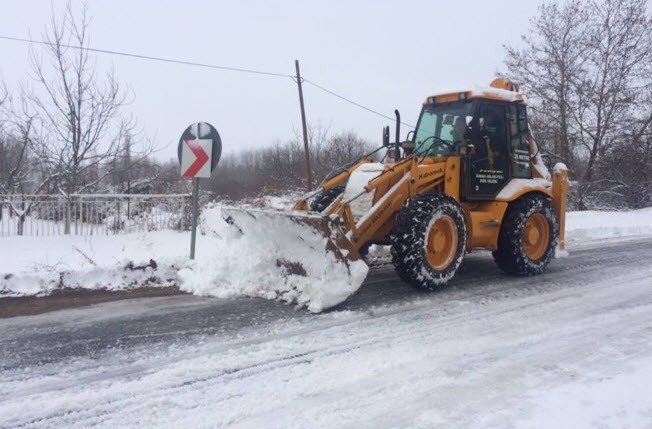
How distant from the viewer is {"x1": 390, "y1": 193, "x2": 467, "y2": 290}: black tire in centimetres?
503

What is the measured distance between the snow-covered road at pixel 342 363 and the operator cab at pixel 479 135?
1.63 meters

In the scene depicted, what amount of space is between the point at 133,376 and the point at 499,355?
8.68ft

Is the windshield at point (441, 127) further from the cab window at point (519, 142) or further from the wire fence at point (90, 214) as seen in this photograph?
the wire fence at point (90, 214)

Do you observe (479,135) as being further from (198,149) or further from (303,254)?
(198,149)

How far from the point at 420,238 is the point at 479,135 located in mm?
2005

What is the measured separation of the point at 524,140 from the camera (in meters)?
6.91

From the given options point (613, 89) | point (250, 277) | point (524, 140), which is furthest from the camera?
point (613, 89)

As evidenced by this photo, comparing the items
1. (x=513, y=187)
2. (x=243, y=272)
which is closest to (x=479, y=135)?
(x=513, y=187)

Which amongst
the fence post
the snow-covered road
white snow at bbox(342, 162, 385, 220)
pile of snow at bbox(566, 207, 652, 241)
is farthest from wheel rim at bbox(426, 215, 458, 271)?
the fence post

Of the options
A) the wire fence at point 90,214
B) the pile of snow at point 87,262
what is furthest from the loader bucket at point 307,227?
the wire fence at point 90,214

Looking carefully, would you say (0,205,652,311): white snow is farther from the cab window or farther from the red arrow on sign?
the cab window

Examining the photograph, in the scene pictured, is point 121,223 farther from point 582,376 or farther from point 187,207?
point 582,376

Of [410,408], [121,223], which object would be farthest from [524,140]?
[121,223]

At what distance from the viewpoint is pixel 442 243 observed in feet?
18.1
